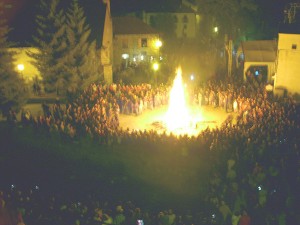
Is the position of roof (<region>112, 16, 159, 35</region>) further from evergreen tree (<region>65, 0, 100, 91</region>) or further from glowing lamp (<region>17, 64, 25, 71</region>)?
glowing lamp (<region>17, 64, 25, 71</region>)

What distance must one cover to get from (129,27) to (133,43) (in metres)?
1.75

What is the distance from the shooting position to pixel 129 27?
41875 millimetres

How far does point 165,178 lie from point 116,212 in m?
2.81

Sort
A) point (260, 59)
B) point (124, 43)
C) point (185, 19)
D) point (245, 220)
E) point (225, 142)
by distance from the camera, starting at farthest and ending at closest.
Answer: point (185, 19)
point (124, 43)
point (260, 59)
point (225, 142)
point (245, 220)

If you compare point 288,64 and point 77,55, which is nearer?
point 288,64

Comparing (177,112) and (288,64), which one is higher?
(288,64)

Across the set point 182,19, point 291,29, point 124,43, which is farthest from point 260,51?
point 182,19

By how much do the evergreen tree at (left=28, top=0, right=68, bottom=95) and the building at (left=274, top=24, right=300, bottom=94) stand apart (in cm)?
1455

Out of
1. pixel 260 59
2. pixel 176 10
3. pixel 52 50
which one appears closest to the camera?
pixel 52 50

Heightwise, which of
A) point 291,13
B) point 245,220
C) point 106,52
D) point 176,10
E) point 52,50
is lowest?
point 245,220

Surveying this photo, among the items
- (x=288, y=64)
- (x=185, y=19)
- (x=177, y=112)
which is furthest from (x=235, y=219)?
(x=185, y=19)

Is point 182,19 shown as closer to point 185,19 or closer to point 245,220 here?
point 185,19

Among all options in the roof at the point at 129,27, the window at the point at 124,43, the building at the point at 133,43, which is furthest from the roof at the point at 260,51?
the window at the point at 124,43

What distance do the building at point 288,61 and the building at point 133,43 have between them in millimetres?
15764
